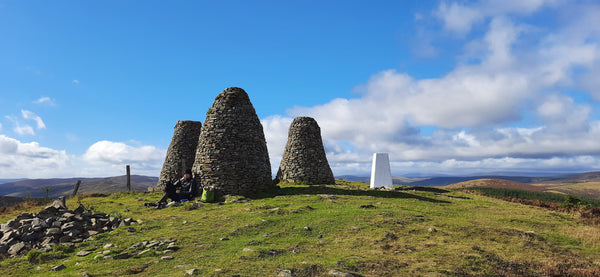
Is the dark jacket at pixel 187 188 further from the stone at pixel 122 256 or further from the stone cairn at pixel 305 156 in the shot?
the stone at pixel 122 256

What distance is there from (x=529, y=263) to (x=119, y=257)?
37.6 ft

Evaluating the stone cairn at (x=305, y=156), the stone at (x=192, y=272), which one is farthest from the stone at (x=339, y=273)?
the stone cairn at (x=305, y=156)

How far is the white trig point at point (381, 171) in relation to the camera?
24.6 m

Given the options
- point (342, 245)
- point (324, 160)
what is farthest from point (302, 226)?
point (324, 160)

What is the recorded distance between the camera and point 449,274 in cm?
688

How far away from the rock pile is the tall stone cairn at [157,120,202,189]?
14275mm

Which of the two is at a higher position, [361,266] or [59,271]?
[361,266]

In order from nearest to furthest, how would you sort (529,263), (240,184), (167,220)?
(529,263) < (167,220) < (240,184)

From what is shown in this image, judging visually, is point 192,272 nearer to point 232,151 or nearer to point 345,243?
point 345,243

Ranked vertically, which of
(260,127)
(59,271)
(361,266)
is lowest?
(59,271)

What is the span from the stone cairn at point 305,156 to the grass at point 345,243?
34.9 feet

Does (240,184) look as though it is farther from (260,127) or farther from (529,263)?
(529,263)

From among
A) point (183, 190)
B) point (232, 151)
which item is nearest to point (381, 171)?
point (232, 151)

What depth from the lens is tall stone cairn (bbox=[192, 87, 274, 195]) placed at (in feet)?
63.6
